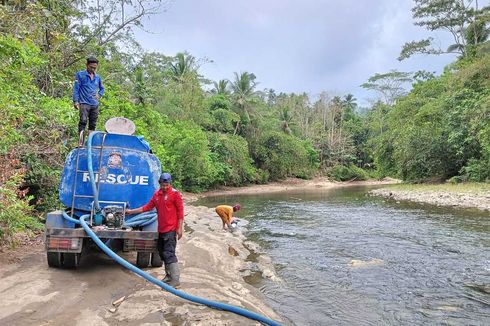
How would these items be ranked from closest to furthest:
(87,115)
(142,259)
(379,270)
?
(142,259) → (87,115) → (379,270)

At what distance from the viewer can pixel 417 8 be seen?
40219mm

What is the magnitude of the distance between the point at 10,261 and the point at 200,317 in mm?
4388

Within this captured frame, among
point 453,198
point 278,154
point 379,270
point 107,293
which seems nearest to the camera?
point 107,293

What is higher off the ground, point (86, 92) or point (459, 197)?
point (86, 92)

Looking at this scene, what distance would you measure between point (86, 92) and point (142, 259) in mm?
3834

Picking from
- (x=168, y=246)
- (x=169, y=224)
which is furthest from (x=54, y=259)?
(x=169, y=224)

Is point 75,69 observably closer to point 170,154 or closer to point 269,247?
point 269,247

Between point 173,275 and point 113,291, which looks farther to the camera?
point 173,275

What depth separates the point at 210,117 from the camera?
4397cm

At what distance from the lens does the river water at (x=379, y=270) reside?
6.77 m

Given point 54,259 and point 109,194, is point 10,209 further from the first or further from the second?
point 109,194

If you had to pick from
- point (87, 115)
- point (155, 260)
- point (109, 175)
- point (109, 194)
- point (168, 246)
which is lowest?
point (155, 260)

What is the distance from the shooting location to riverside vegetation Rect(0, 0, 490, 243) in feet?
29.0

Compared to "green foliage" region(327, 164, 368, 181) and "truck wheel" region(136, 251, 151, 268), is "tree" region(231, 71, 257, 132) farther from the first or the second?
"truck wheel" region(136, 251, 151, 268)
